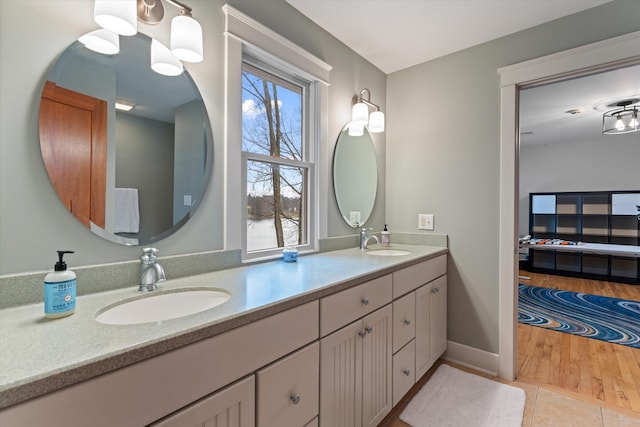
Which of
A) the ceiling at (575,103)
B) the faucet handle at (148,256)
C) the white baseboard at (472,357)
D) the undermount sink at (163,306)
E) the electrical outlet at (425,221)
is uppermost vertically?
the ceiling at (575,103)

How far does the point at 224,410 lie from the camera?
2.66ft

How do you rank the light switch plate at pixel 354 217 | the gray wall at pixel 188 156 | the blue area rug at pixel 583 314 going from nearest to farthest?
1. the gray wall at pixel 188 156
2. the light switch plate at pixel 354 217
3. the blue area rug at pixel 583 314

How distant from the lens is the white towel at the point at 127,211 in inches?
A: 43.1

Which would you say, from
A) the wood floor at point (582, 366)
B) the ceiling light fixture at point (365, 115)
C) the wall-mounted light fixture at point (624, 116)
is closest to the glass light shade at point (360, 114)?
the ceiling light fixture at point (365, 115)

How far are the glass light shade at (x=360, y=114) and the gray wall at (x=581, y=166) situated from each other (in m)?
3.86

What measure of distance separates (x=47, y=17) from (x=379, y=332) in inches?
68.8

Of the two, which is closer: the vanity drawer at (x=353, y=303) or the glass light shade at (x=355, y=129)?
the vanity drawer at (x=353, y=303)

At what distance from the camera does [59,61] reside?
962 mm

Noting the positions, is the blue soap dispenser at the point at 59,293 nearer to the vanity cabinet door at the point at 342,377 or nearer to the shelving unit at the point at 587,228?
the vanity cabinet door at the point at 342,377

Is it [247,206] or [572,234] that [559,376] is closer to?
[247,206]

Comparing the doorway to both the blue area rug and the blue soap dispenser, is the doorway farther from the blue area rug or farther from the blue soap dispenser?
the blue soap dispenser

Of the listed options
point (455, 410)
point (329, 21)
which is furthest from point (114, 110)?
point (455, 410)

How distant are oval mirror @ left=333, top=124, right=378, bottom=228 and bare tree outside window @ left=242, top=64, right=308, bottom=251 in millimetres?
318

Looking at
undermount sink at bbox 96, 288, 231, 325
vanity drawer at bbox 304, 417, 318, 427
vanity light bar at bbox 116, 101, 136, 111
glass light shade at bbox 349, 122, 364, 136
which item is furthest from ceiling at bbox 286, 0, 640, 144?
vanity drawer at bbox 304, 417, 318, 427
